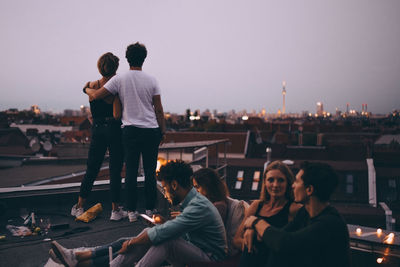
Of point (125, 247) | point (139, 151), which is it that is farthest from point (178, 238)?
→ point (139, 151)

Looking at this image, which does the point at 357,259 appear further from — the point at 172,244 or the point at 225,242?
the point at 172,244

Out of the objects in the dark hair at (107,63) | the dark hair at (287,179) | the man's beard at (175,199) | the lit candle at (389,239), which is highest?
the dark hair at (107,63)

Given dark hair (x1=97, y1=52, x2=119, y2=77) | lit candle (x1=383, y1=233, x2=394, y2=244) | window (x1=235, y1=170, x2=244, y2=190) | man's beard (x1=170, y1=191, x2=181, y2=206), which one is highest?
dark hair (x1=97, y1=52, x2=119, y2=77)

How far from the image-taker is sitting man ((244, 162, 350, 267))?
2146mm

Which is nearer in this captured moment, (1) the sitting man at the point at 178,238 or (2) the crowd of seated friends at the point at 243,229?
(2) the crowd of seated friends at the point at 243,229

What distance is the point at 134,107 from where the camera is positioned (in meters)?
4.00

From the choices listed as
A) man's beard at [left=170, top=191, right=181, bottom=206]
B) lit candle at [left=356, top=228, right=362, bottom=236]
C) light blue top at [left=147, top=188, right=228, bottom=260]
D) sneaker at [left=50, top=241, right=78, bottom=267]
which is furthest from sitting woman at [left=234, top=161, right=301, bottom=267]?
sneaker at [left=50, top=241, right=78, bottom=267]

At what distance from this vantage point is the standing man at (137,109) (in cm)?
400

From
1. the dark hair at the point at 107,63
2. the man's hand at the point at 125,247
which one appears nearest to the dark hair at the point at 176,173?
the man's hand at the point at 125,247

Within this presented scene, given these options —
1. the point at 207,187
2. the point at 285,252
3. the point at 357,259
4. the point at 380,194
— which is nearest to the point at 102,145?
the point at 207,187

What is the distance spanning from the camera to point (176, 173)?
3041 millimetres

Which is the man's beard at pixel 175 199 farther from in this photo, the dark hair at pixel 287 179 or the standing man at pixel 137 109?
the standing man at pixel 137 109

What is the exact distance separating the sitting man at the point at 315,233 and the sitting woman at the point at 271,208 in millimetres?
225

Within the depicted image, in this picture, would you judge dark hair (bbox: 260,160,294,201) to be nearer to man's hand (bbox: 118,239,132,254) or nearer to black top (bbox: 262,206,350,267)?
black top (bbox: 262,206,350,267)
